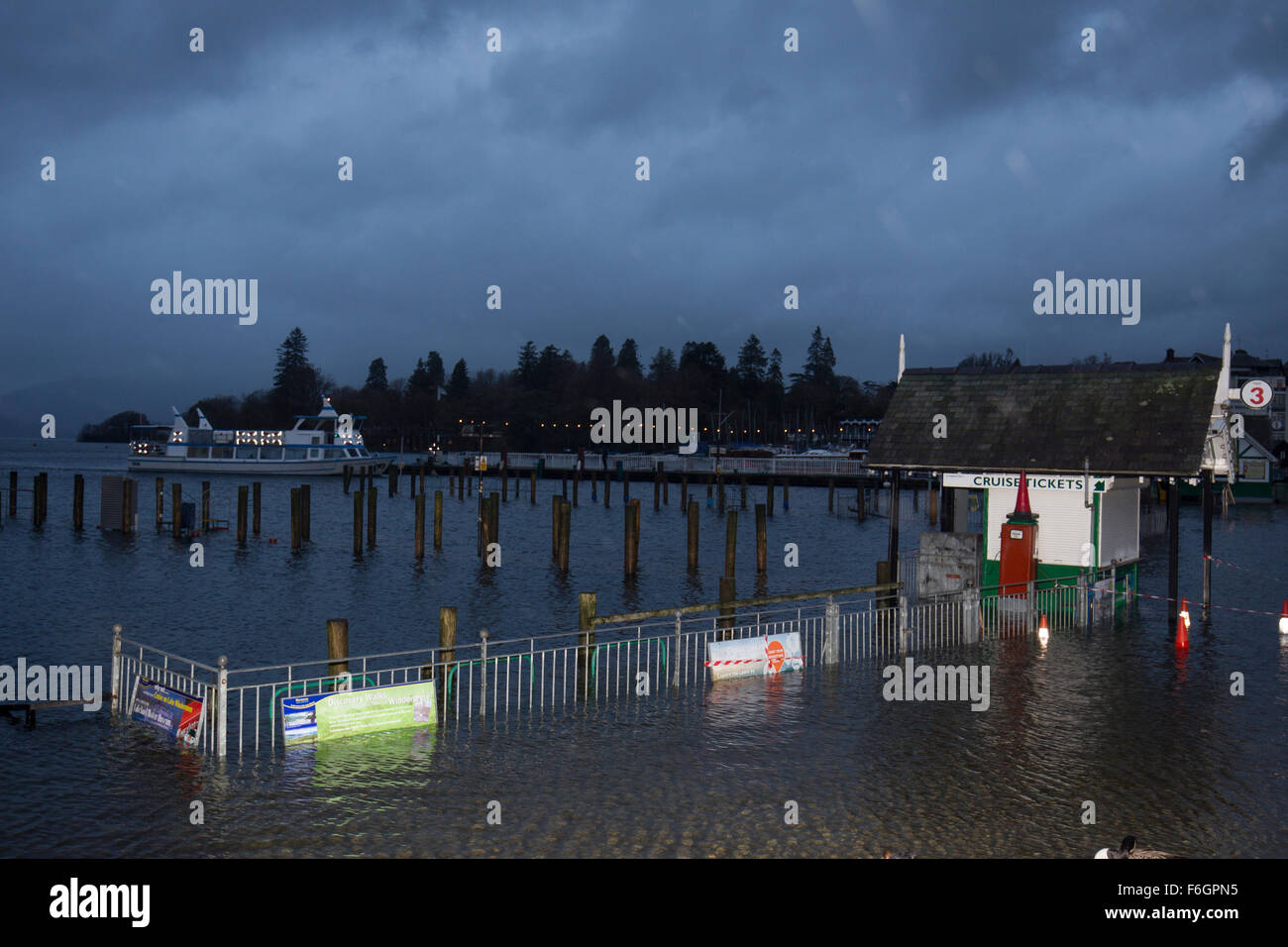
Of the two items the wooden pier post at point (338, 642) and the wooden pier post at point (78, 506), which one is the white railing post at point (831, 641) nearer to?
the wooden pier post at point (338, 642)

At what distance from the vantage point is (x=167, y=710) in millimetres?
A: 14039

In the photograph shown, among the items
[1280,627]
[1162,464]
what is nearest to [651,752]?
[1162,464]

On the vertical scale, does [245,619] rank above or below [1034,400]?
below

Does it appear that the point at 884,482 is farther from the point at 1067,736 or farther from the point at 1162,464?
the point at 1067,736

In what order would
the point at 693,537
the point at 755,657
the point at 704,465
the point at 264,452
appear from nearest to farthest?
the point at 755,657 → the point at 693,537 → the point at 704,465 → the point at 264,452

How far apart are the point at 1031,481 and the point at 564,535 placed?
19135 mm

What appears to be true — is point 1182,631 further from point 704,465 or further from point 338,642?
point 704,465

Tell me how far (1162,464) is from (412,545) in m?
34.8

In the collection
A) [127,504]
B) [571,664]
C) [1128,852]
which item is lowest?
[571,664]

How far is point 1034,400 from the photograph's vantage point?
26031 mm

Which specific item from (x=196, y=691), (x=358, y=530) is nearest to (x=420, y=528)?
(x=358, y=530)

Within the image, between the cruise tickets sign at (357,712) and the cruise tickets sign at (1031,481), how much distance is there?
1613 centimetres

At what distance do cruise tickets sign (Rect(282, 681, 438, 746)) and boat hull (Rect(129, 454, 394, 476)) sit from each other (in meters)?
97.1
